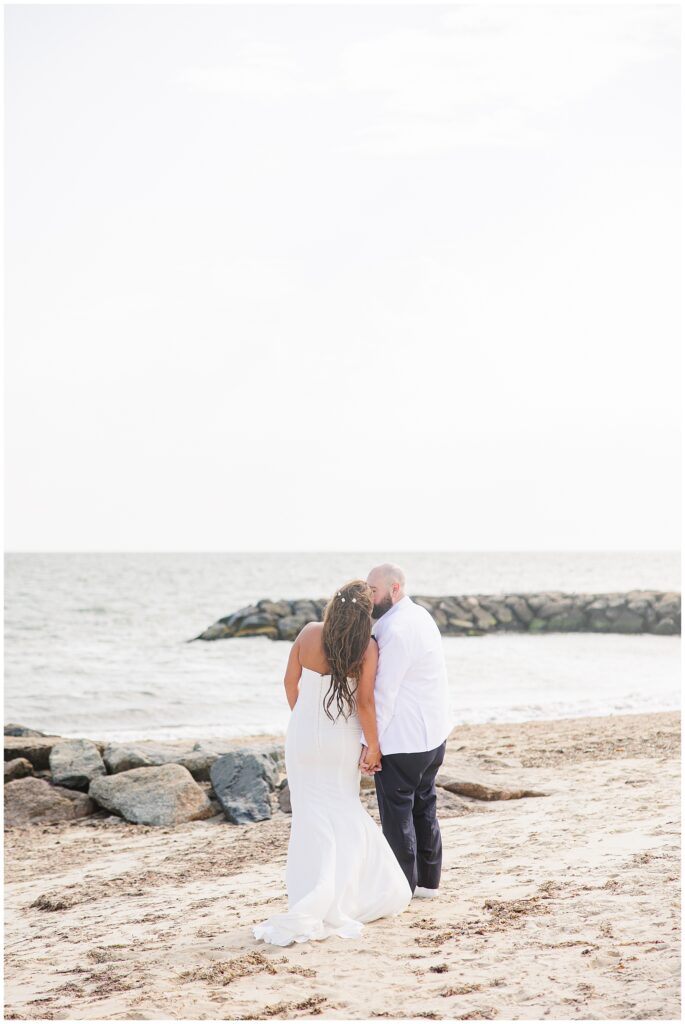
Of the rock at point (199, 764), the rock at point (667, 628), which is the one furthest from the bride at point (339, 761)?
the rock at point (667, 628)

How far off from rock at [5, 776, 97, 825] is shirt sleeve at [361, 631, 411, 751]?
16.1ft

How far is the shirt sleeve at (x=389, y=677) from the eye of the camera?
5633 mm

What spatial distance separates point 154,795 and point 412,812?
4030 millimetres

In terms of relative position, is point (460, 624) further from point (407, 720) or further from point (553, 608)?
point (407, 720)

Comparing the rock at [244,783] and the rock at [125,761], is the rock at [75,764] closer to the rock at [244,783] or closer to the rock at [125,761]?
the rock at [125,761]

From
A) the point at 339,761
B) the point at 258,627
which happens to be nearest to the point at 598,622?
the point at 258,627

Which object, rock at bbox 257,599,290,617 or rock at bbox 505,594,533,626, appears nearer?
rock at bbox 257,599,290,617

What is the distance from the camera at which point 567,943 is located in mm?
4746

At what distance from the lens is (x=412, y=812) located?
5.84 meters

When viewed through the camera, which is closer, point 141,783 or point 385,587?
point 385,587

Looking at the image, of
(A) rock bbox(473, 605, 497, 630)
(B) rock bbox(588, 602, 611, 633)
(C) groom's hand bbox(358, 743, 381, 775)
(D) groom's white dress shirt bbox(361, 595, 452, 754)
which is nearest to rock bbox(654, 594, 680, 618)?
(B) rock bbox(588, 602, 611, 633)

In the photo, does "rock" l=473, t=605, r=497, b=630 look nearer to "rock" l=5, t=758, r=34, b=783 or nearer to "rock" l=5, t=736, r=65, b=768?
"rock" l=5, t=736, r=65, b=768

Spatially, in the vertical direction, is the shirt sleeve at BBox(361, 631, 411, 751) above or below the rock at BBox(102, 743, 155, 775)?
above

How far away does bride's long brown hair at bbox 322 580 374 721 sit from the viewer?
5.45m
